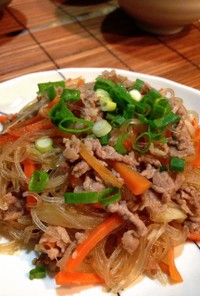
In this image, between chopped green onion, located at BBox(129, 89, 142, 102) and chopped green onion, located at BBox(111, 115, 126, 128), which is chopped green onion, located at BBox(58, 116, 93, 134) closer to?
chopped green onion, located at BBox(111, 115, 126, 128)

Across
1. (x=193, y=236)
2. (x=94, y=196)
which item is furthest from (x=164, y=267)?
(x=94, y=196)

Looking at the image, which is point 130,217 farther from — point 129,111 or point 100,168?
point 129,111

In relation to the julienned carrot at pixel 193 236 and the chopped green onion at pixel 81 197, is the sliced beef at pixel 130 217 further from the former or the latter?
the julienned carrot at pixel 193 236

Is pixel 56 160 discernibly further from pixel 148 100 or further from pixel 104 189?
pixel 148 100

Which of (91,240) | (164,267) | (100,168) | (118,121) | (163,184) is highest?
(118,121)

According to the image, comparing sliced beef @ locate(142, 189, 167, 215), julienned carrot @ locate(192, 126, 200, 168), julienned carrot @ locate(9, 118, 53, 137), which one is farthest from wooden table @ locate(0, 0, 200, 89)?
sliced beef @ locate(142, 189, 167, 215)

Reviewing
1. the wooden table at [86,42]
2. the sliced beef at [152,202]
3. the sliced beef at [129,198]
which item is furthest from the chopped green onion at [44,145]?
the wooden table at [86,42]
